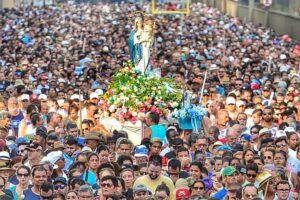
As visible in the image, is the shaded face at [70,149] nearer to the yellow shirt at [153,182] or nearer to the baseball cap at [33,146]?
the baseball cap at [33,146]

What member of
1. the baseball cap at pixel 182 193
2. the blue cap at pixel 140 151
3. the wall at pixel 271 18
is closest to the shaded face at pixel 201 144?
the blue cap at pixel 140 151

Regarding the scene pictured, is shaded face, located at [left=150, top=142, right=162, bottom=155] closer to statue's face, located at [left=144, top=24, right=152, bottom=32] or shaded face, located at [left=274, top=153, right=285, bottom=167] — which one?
shaded face, located at [left=274, top=153, right=285, bottom=167]

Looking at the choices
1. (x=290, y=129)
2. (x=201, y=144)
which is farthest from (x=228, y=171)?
(x=290, y=129)

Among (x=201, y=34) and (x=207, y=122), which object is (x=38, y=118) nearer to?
(x=207, y=122)

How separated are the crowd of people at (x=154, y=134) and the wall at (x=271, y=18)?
14.2m

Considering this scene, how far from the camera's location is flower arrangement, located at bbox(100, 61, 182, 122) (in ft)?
74.4

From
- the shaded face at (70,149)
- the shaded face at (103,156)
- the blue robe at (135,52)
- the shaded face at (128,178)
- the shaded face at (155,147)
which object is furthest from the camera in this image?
the blue robe at (135,52)

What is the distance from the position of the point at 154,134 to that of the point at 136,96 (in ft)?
8.16

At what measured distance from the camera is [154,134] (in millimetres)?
20609

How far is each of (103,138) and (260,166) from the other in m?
2.79

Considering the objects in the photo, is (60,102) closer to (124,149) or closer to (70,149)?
(70,149)

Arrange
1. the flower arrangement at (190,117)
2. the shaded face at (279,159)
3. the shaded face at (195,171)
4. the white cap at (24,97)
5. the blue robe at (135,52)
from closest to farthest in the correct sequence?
1. the shaded face at (195,171)
2. the shaded face at (279,159)
3. the flower arrangement at (190,117)
4. the white cap at (24,97)
5. the blue robe at (135,52)

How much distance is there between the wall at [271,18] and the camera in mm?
53897

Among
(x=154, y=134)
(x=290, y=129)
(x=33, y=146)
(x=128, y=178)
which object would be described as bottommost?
(x=154, y=134)
